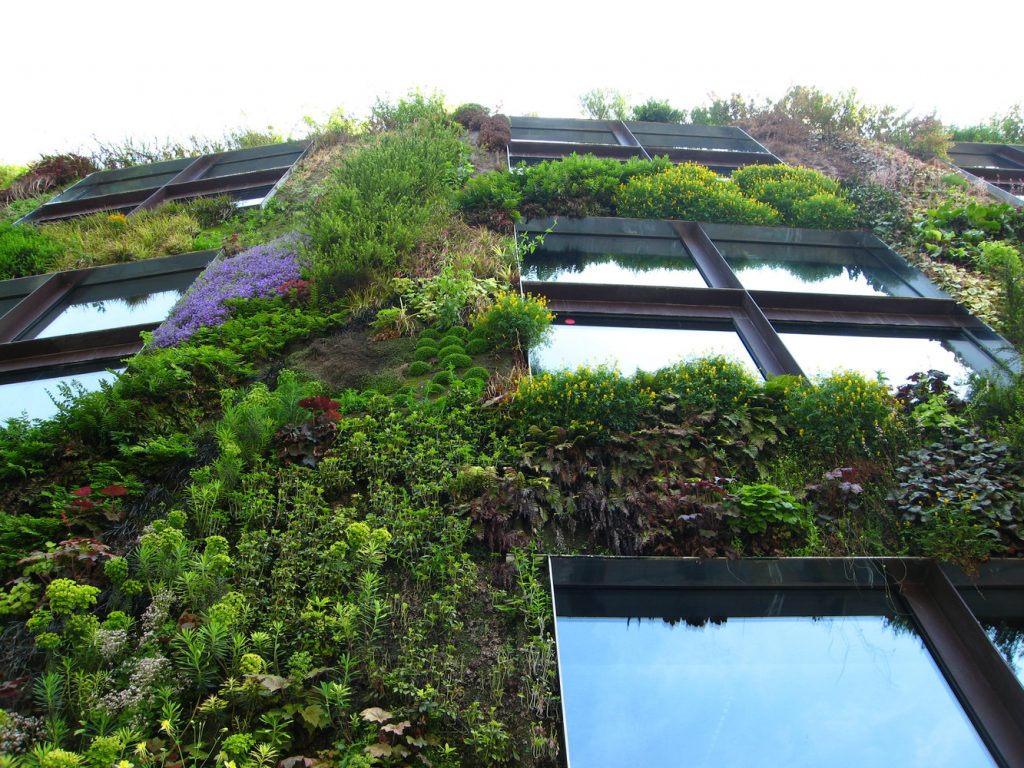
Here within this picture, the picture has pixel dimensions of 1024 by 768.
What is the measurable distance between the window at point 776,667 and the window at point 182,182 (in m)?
10.5

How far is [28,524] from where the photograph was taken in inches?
203

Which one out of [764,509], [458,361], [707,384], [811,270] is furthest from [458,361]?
[811,270]

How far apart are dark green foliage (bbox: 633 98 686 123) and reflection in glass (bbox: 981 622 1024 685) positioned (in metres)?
14.9

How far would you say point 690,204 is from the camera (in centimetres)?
1114

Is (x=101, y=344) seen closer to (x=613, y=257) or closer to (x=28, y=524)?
(x=28, y=524)

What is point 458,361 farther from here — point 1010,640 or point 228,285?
point 1010,640

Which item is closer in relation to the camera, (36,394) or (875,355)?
(36,394)

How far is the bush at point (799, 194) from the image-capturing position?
11.1 metres

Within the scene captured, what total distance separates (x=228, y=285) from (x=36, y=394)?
2.49 metres

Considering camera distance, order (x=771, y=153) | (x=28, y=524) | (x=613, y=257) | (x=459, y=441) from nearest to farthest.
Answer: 1. (x=28, y=524)
2. (x=459, y=441)
3. (x=613, y=257)
4. (x=771, y=153)

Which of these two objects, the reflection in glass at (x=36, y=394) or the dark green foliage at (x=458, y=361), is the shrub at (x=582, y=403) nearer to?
the dark green foliage at (x=458, y=361)

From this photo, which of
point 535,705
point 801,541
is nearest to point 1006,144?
point 801,541

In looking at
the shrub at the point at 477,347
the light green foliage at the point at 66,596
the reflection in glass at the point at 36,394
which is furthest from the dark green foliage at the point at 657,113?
the light green foliage at the point at 66,596

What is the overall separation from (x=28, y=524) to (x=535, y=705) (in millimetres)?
3915
